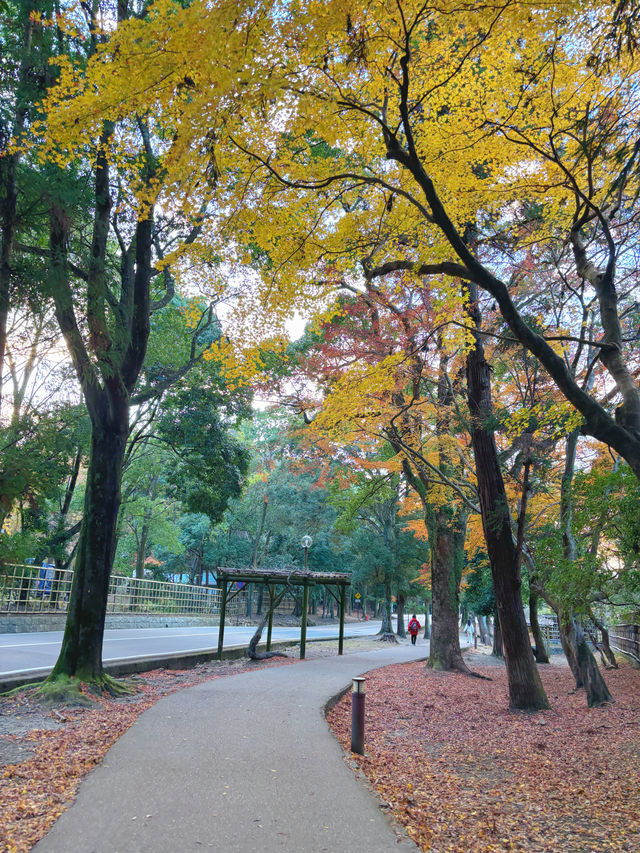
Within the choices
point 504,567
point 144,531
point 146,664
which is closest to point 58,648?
point 146,664

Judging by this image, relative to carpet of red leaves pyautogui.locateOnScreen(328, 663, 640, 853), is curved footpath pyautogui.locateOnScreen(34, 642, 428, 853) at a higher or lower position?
higher

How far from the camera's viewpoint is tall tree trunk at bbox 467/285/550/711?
9164mm

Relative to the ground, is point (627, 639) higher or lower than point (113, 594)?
lower

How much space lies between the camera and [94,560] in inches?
316

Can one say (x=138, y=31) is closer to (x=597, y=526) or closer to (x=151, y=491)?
(x=597, y=526)

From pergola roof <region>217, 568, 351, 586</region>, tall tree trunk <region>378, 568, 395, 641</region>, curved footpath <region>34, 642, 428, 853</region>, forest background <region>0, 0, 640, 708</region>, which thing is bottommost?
tall tree trunk <region>378, 568, 395, 641</region>

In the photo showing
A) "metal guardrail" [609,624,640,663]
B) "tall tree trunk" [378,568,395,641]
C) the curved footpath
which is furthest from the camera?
"tall tree trunk" [378,568,395,641]

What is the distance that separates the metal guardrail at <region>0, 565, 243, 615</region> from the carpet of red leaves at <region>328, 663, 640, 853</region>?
485 centimetres

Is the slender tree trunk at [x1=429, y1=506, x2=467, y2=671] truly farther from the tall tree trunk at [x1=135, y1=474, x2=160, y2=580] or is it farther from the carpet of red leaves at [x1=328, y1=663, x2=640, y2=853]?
the tall tree trunk at [x1=135, y1=474, x2=160, y2=580]

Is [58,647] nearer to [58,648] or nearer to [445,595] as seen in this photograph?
[58,648]

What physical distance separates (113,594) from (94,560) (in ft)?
44.8

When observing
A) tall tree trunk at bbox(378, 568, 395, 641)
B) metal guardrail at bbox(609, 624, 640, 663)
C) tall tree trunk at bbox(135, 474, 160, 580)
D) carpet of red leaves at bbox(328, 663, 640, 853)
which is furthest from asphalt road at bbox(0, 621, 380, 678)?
tall tree trunk at bbox(135, 474, 160, 580)

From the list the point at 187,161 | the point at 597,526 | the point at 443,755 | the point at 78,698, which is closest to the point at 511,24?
the point at 187,161

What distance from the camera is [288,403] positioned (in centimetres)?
1402
